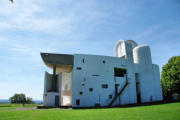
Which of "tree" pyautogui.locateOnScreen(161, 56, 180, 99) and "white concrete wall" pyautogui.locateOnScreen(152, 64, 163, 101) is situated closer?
"tree" pyautogui.locateOnScreen(161, 56, 180, 99)

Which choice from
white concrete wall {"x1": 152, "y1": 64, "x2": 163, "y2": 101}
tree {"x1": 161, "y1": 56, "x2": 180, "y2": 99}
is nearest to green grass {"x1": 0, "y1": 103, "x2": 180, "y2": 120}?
white concrete wall {"x1": 152, "y1": 64, "x2": 163, "y2": 101}

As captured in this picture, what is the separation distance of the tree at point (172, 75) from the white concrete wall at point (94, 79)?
11672 mm

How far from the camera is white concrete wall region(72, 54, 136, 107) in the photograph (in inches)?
992

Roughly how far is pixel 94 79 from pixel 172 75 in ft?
65.4

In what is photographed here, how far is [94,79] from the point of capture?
87.2 ft

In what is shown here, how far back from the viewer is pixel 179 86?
31.7m

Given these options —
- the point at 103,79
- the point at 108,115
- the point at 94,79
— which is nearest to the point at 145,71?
the point at 103,79

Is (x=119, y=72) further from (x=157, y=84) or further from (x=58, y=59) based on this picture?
(x=58, y=59)

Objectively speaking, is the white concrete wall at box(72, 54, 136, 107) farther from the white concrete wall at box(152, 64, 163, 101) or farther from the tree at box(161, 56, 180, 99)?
the tree at box(161, 56, 180, 99)

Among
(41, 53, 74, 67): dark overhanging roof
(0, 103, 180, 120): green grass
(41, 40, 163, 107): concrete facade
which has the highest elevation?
(41, 53, 74, 67): dark overhanging roof

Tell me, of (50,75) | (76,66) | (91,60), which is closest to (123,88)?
(91,60)

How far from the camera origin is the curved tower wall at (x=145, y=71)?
31.5 meters

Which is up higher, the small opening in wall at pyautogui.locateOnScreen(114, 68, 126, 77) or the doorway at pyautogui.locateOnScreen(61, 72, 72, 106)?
the small opening in wall at pyautogui.locateOnScreen(114, 68, 126, 77)

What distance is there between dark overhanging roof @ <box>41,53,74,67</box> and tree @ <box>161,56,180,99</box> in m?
24.4
